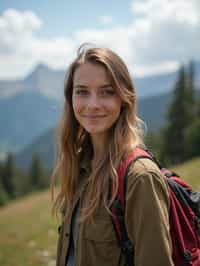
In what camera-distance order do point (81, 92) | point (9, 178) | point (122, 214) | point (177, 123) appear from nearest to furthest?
point (122, 214) → point (81, 92) → point (177, 123) → point (9, 178)

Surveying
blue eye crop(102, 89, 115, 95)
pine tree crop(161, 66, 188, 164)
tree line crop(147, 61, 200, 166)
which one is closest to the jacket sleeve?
blue eye crop(102, 89, 115, 95)

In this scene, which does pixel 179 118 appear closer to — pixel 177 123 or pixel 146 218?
pixel 177 123

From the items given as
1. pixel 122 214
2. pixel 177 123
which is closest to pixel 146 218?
pixel 122 214

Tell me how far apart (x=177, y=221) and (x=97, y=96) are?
127cm

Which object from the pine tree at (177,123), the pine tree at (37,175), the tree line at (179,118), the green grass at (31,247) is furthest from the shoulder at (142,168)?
the pine tree at (37,175)

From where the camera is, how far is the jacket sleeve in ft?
7.74

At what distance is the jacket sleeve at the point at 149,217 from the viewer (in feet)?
7.74

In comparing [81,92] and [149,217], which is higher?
[81,92]

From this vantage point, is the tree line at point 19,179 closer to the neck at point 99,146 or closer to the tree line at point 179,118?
the tree line at point 179,118

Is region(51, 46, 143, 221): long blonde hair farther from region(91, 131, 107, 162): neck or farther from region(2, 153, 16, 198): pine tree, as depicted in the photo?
region(2, 153, 16, 198): pine tree

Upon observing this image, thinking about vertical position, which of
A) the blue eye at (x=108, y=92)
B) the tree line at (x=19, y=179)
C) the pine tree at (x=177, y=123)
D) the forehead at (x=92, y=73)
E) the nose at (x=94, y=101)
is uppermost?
the forehead at (x=92, y=73)

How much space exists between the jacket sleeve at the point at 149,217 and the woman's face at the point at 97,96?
2.50 ft

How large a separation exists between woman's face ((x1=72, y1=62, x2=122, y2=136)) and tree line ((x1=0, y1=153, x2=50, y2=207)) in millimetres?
64002

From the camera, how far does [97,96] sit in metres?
2.99
